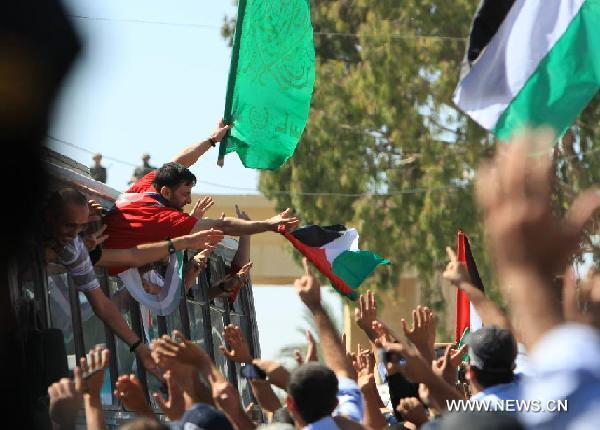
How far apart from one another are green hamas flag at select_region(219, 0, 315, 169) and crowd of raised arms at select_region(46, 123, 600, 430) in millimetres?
359

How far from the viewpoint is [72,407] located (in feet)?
19.1

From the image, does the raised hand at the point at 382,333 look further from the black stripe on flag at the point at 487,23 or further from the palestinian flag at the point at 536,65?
the black stripe on flag at the point at 487,23

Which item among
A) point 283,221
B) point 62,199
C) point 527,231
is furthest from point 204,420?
point 283,221

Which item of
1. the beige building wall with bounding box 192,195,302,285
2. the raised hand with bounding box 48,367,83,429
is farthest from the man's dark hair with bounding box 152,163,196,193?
the beige building wall with bounding box 192,195,302,285

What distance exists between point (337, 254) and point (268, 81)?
1.51 meters

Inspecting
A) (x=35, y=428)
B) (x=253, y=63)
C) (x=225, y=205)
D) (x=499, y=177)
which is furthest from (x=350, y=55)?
(x=499, y=177)

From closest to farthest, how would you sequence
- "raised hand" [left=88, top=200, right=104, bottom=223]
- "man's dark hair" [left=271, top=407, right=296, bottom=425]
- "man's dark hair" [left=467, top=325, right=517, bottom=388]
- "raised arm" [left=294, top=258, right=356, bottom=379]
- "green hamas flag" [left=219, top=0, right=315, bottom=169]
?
"man's dark hair" [left=467, top=325, right=517, bottom=388] → "man's dark hair" [left=271, top=407, right=296, bottom=425] → "raised arm" [left=294, top=258, right=356, bottom=379] → "raised hand" [left=88, top=200, right=104, bottom=223] → "green hamas flag" [left=219, top=0, right=315, bottom=169]

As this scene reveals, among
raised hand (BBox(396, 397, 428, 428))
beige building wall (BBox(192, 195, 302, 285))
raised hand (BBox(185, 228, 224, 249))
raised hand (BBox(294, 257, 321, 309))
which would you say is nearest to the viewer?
Answer: raised hand (BBox(294, 257, 321, 309))

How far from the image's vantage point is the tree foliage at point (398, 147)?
90.9 feet

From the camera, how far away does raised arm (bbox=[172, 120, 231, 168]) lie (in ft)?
35.7

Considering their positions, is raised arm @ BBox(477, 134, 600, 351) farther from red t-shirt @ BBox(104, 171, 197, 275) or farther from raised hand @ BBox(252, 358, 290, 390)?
red t-shirt @ BBox(104, 171, 197, 275)

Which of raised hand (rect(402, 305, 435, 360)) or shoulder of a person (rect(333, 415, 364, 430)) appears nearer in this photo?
shoulder of a person (rect(333, 415, 364, 430))

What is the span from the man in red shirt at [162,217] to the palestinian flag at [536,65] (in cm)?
159

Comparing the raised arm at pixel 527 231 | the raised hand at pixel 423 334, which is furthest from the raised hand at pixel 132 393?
the raised arm at pixel 527 231
